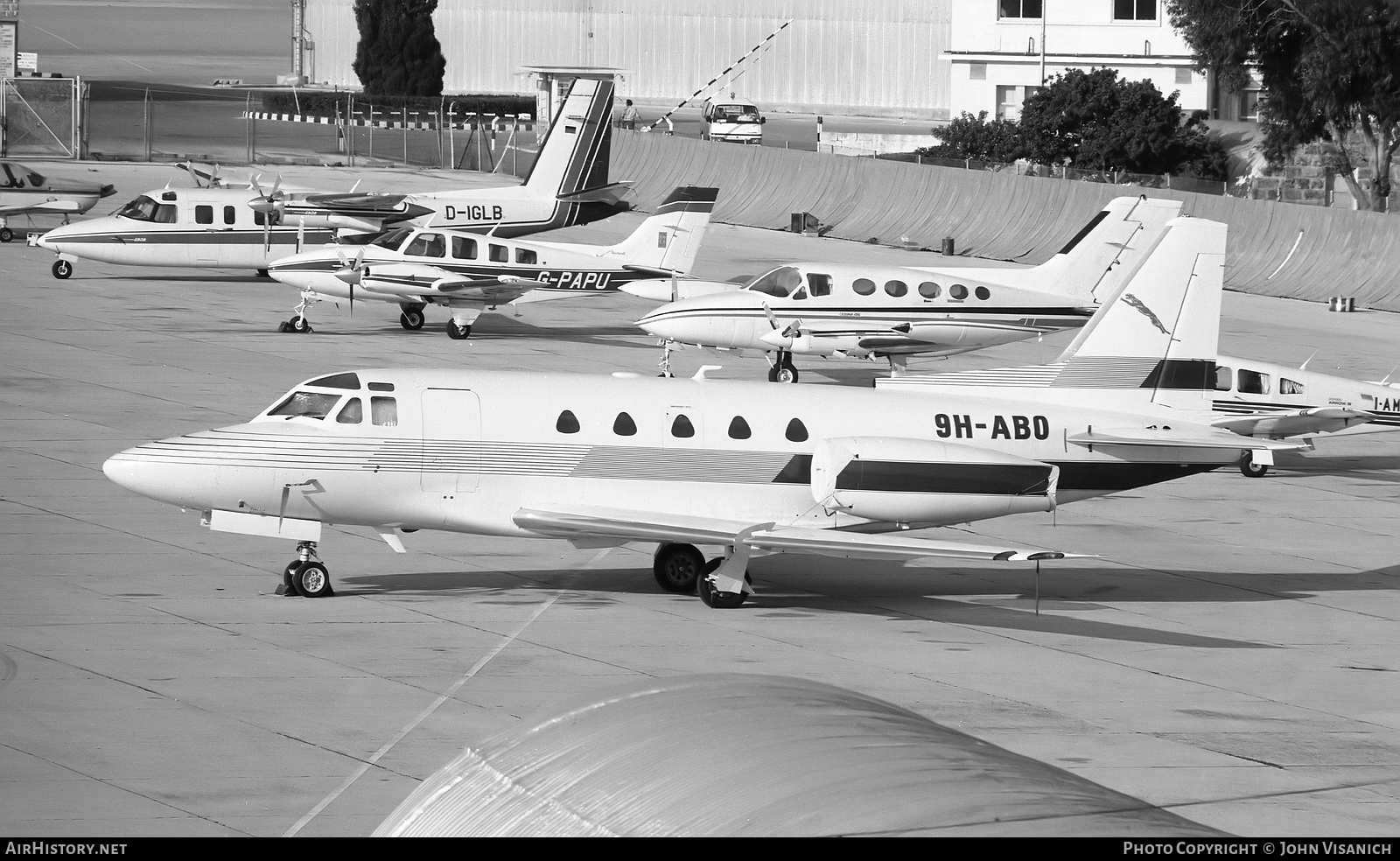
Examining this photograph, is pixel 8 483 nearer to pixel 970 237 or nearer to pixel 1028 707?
pixel 1028 707

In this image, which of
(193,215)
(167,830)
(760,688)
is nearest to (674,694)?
(760,688)

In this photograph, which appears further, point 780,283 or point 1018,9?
point 1018,9

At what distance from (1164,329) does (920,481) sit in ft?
14.7

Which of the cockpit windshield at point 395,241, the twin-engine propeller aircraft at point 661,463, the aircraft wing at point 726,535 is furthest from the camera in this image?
the cockpit windshield at point 395,241

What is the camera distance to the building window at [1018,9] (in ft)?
301

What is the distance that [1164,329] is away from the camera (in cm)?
2117

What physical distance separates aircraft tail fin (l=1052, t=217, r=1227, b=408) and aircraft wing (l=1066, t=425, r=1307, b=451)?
26.7 inches

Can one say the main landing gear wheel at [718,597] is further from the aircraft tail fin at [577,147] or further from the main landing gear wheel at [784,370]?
the aircraft tail fin at [577,147]

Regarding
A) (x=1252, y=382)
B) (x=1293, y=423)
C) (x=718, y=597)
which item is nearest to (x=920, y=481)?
(x=718, y=597)

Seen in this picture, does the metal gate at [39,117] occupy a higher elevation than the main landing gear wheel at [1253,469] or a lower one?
higher

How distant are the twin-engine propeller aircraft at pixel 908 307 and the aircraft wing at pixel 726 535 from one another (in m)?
14.8

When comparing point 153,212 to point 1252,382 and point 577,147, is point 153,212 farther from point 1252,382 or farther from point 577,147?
point 1252,382

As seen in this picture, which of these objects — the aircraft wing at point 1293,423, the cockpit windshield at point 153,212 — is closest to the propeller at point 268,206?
the cockpit windshield at point 153,212
